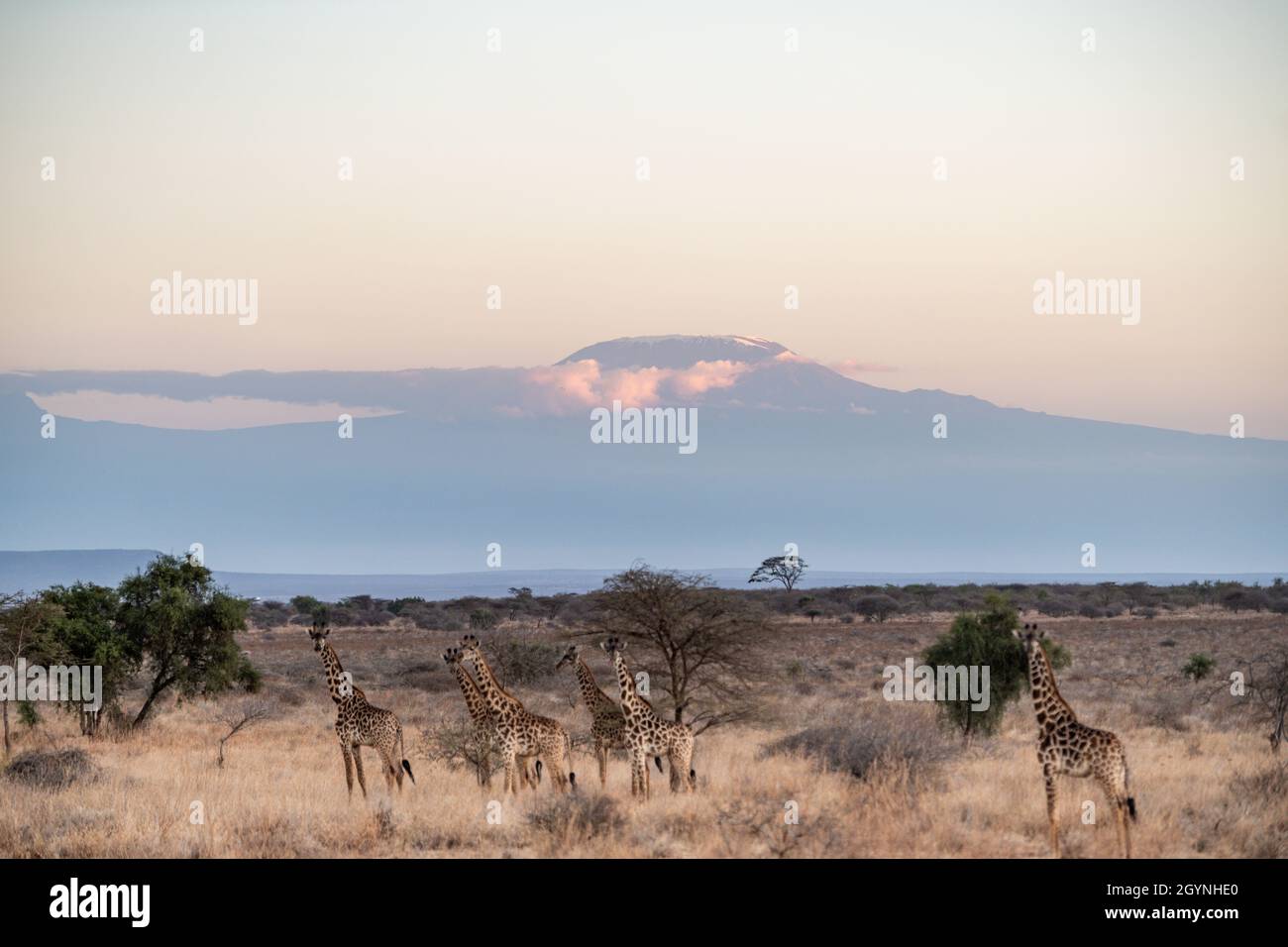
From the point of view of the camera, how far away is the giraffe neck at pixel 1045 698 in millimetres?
15906

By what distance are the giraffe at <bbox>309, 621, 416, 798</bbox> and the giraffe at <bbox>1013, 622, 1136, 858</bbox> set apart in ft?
→ 29.7

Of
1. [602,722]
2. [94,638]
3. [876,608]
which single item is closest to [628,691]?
[602,722]

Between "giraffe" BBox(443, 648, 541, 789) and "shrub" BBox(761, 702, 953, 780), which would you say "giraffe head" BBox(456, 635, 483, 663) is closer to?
"giraffe" BBox(443, 648, 541, 789)

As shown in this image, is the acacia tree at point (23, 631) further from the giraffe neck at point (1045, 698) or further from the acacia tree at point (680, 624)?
the giraffe neck at point (1045, 698)

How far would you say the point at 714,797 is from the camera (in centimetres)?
1894

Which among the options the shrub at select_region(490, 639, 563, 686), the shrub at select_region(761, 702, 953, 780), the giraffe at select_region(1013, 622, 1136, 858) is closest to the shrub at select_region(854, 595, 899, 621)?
the shrub at select_region(490, 639, 563, 686)

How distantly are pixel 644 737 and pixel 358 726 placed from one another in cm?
435

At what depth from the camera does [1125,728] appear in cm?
3109

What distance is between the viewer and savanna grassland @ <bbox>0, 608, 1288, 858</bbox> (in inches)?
645

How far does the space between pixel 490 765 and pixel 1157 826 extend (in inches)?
430

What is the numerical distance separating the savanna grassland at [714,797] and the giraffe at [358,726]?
1.40 ft
